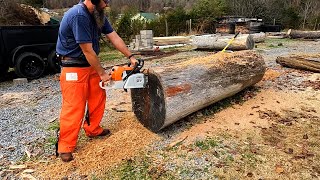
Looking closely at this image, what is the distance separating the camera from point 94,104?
3.66m

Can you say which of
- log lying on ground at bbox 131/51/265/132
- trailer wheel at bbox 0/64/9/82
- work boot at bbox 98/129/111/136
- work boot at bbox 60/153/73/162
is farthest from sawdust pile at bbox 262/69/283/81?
trailer wheel at bbox 0/64/9/82

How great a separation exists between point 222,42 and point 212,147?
8.35 m

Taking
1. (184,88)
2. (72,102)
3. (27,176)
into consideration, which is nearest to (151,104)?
(184,88)

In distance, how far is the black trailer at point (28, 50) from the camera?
701 cm

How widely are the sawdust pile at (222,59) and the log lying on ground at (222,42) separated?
5184 millimetres

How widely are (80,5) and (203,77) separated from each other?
207 centimetres

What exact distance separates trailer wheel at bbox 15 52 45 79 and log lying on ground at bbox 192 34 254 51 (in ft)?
21.8

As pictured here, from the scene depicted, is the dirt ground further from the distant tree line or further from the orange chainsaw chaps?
the distant tree line

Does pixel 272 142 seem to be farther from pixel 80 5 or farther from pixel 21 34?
pixel 21 34

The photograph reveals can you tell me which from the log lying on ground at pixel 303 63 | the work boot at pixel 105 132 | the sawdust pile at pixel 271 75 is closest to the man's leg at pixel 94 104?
the work boot at pixel 105 132

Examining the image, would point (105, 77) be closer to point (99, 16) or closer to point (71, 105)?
point (71, 105)

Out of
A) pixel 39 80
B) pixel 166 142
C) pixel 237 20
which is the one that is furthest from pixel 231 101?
pixel 237 20

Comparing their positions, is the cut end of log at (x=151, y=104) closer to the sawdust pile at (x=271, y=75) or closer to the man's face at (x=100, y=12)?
the man's face at (x=100, y=12)

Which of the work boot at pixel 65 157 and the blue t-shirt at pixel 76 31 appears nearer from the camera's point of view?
the blue t-shirt at pixel 76 31
